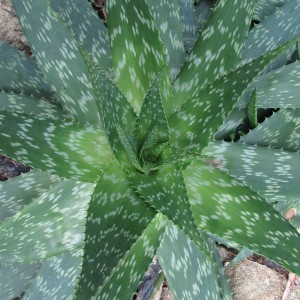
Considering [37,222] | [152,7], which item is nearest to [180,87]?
[152,7]

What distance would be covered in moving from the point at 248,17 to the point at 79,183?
434 millimetres

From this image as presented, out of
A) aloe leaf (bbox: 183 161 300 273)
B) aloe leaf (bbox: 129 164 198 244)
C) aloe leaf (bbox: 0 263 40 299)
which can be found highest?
aloe leaf (bbox: 129 164 198 244)

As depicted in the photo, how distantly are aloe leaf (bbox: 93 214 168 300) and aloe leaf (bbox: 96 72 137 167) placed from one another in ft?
0.49

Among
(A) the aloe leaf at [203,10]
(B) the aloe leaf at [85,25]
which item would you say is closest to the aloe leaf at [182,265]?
(B) the aloe leaf at [85,25]

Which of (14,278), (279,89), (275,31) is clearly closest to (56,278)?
(14,278)

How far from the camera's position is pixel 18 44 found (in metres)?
1.29

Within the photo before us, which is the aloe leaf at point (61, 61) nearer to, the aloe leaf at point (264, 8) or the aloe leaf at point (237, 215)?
the aloe leaf at point (237, 215)

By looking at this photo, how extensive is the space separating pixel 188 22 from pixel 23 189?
1.73 feet

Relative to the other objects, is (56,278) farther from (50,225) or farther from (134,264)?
(134,264)

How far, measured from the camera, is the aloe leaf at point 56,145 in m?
0.78

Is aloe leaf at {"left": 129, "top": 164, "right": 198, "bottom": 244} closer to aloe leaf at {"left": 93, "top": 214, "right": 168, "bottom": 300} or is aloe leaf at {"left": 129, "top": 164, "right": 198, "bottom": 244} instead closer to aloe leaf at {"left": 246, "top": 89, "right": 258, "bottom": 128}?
aloe leaf at {"left": 93, "top": 214, "right": 168, "bottom": 300}

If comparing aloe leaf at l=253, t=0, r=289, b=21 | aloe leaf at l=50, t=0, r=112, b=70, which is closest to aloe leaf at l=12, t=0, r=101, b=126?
aloe leaf at l=50, t=0, r=112, b=70

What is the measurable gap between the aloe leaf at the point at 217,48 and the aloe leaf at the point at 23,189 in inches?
12.8

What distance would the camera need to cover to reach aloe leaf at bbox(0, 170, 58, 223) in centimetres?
103
